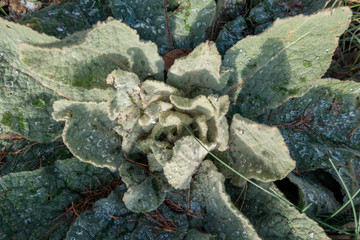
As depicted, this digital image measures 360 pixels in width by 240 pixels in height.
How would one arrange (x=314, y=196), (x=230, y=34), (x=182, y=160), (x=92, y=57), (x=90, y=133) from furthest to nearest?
(x=230, y=34) → (x=314, y=196) → (x=90, y=133) → (x=92, y=57) → (x=182, y=160)

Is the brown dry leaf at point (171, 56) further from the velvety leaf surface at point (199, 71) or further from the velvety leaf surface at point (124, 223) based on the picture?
the velvety leaf surface at point (124, 223)

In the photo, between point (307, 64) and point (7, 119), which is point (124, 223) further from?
point (307, 64)

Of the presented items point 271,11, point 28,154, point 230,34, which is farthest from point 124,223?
point 271,11

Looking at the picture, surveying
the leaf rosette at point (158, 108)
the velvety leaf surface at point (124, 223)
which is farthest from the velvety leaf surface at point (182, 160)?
the velvety leaf surface at point (124, 223)

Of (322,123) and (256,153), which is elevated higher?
(256,153)

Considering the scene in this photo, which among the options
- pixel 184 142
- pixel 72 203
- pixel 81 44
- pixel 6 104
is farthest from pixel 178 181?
pixel 6 104
